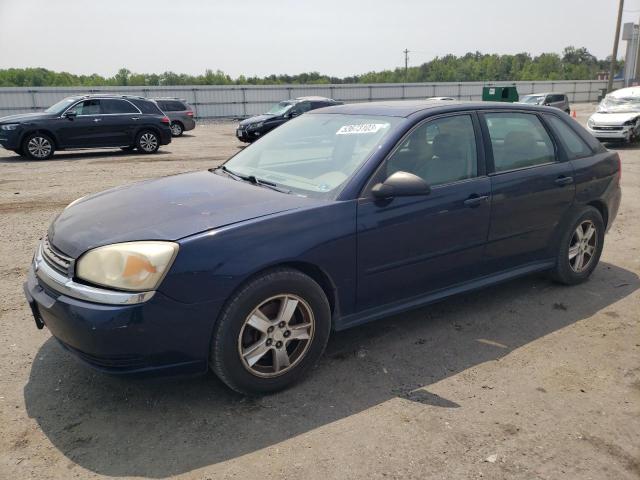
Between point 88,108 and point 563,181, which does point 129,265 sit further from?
point 88,108

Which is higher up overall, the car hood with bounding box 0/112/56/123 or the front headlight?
the car hood with bounding box 0/112/56/123

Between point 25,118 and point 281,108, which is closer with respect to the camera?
point 25,118

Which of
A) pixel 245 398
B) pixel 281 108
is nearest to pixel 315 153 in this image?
pixel 245 398

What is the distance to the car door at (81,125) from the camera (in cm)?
1388

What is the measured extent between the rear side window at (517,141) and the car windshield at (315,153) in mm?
954

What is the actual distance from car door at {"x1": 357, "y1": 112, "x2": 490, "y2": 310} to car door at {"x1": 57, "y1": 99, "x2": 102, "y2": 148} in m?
12.5

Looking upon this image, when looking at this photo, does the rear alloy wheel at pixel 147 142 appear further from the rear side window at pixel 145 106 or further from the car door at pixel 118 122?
the rear side window at pixel 145 106

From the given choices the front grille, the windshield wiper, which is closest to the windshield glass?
the windshield wiper

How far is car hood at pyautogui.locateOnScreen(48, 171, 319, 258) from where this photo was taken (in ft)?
9.70

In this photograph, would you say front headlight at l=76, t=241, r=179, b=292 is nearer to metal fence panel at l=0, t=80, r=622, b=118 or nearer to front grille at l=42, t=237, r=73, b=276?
front grille at l=42, t=237, r=73, b=276

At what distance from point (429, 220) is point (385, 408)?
1284 mm

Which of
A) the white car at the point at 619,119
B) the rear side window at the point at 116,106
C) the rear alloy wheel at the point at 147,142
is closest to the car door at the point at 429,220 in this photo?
the rear side window at the point at 116,106

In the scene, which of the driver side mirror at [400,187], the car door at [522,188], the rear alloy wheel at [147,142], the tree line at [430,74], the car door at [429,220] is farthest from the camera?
the tree line at [430,74]

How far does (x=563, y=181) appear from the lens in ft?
15.0
